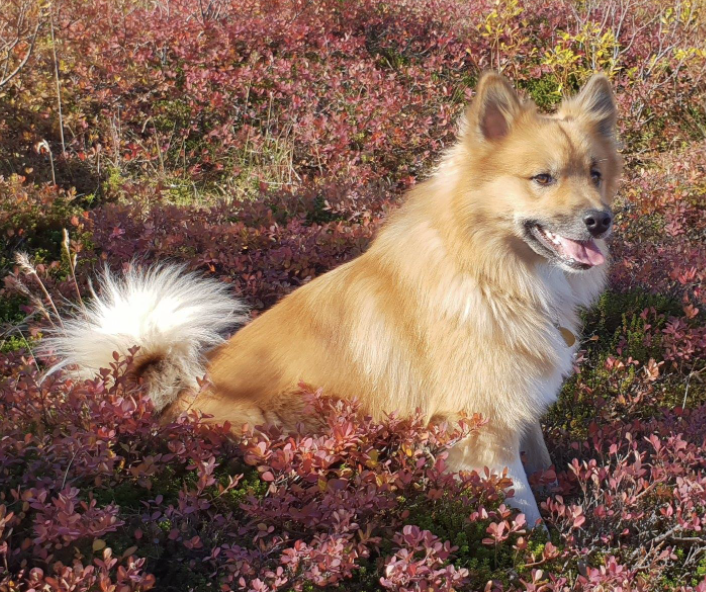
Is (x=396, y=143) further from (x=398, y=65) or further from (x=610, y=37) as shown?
(x=610, y=37)

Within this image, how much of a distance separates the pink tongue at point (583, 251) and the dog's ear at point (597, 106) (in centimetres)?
55

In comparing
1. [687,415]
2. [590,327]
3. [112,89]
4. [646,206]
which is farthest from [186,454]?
[112,89]

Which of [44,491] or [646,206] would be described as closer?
[44,491]

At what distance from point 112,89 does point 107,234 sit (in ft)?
8.93

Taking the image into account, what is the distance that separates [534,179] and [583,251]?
13.2 inches

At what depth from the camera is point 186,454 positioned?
2395 mm

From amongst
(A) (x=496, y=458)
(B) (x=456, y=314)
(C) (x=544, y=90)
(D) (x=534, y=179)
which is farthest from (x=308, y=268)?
(C) (x=544, y=90)

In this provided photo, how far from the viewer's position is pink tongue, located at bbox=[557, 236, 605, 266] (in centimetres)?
263

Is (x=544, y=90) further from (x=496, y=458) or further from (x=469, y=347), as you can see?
(x=496, y=458)

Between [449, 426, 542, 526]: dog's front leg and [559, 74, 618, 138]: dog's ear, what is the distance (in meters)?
1.34

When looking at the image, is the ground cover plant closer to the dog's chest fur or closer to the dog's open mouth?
the dog's chest fur

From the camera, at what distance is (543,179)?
104 inches

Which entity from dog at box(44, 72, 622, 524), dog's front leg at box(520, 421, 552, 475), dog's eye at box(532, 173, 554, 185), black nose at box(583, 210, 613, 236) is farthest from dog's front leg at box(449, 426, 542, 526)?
dog's eye at box(532, 173, 554, 185)

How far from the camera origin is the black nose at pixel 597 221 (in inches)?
100
